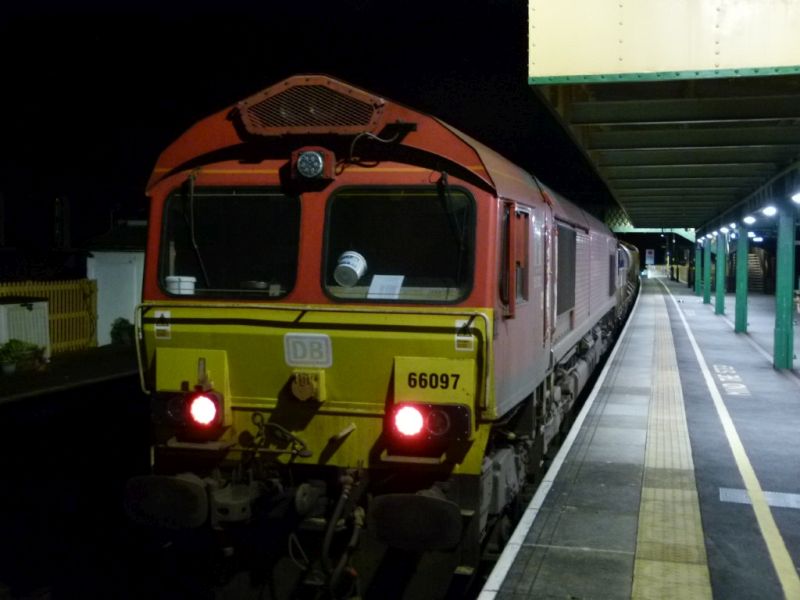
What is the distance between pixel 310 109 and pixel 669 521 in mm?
4274

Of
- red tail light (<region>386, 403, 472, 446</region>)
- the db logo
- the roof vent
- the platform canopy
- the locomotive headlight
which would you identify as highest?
the platform canopy

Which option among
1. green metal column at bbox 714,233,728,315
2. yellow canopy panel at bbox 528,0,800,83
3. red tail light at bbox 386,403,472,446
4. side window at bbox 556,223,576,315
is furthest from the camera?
green metal column at bbox 714,233,728,315

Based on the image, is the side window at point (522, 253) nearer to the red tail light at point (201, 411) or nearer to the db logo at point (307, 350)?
the db logo at point (307, 350)

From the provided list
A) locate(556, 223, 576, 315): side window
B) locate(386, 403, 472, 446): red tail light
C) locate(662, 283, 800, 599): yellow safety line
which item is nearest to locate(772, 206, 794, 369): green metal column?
locate(662, 283, 800, 599): yellow safety line

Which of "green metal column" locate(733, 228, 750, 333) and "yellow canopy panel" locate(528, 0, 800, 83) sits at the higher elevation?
"yellow canopy panel" locate(528, 0, 800, 83)

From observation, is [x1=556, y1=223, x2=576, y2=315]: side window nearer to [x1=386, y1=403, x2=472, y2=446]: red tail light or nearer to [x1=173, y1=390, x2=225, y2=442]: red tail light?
[x1=386, y1=403, x2=472, y2=446]: red tail light

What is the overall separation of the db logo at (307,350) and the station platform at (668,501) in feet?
5.88

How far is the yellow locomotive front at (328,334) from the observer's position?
191 inches

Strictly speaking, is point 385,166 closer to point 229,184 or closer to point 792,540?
point 229,184

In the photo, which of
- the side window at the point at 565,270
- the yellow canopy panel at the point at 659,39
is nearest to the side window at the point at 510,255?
the side window at the point at 565,270

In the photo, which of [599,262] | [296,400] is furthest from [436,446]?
[599,262]

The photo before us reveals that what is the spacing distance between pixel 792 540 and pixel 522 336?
271 centimetres

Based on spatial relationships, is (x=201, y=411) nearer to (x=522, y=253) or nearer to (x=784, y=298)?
(x=522, y=253)

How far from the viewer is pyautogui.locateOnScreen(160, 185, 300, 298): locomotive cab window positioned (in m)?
5.29
